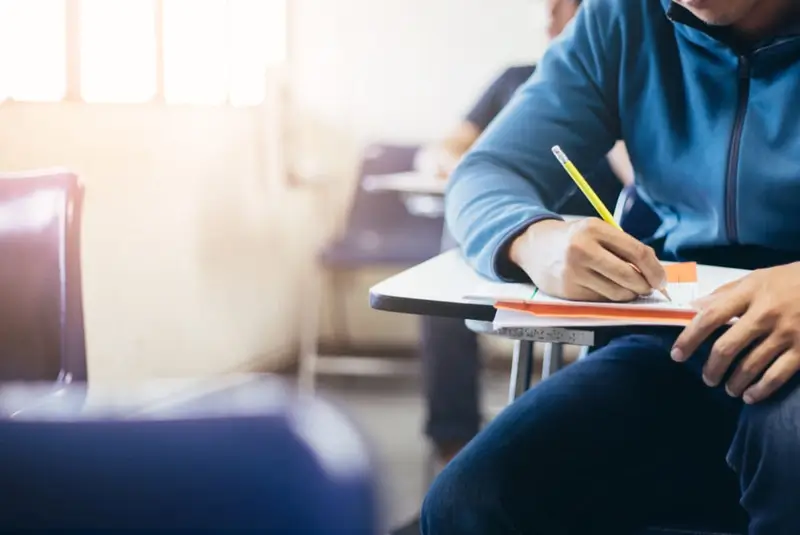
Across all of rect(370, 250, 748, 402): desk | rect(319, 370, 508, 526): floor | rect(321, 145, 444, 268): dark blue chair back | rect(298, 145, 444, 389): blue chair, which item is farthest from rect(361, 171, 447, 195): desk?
rect(370, 250, 748, 402): desk

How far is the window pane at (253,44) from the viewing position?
2280 millimetres

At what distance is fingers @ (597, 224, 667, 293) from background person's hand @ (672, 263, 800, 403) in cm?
8

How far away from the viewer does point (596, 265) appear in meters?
0.92

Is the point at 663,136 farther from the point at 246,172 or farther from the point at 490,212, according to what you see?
the point at 246,172

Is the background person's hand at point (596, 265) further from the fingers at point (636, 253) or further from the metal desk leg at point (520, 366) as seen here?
the metal desk leg at point (520, 366)

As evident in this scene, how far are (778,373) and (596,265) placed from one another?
194mm

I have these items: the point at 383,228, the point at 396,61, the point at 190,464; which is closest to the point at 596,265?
the point at 190,464

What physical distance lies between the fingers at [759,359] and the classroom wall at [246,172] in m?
0.73

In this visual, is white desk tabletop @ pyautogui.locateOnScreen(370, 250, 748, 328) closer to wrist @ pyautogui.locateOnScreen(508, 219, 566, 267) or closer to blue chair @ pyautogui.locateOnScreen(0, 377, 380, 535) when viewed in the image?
wrist @ pyautogui.locateOnScreen(508, 219, 566, 267)

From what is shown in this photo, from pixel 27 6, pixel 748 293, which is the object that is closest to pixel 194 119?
pixel 27 6

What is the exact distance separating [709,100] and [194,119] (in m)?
1.02

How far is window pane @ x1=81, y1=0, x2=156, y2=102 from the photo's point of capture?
4.05ft

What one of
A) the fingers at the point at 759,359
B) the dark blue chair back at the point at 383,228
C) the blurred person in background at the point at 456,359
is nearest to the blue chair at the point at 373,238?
the dark blue chair back at the point at 383,228

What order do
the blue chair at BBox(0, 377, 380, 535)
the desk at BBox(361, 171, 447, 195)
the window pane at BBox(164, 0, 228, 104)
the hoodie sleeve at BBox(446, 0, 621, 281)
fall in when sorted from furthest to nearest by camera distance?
the desk at BBox(361, 171, 447, 195), the window pane at BBox(164, 0, 228, 104), the hoodie sleeve at BBox(446, 0, 621, 281), the blue chair at BBox(0, 377, 380, 535)
